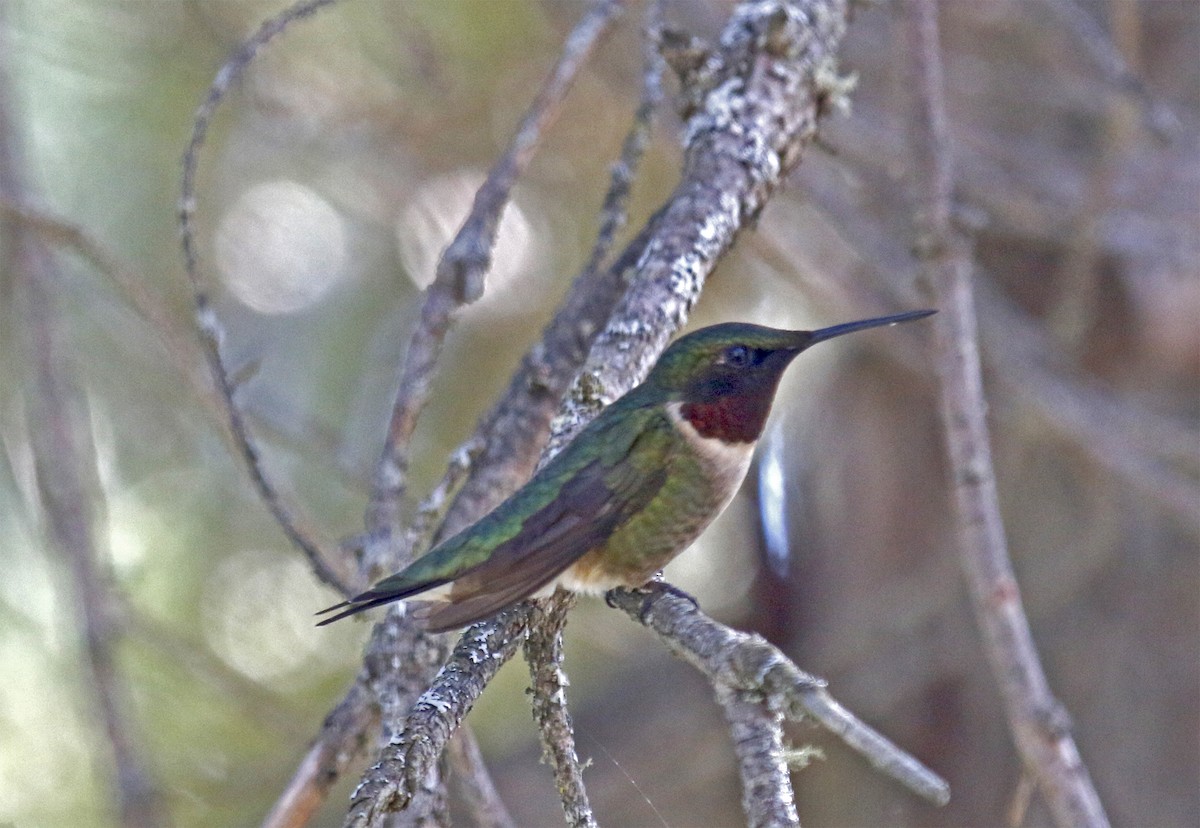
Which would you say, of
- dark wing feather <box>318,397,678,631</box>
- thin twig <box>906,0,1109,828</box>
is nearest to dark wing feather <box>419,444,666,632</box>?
dark wing feather <box>318,397,678,631</box>

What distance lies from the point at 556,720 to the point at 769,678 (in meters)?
0.35

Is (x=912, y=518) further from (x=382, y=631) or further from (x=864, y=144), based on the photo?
(x=382, y=631)

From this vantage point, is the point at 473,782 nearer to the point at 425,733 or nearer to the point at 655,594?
the point at 655,594

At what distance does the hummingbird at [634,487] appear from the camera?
2102 mm

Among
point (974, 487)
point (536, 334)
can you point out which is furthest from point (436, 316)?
point (536, 334)

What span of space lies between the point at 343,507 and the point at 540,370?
266 cm

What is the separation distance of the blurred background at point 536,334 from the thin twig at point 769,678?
7.22 ft

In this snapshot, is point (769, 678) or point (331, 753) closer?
point (769, 678)

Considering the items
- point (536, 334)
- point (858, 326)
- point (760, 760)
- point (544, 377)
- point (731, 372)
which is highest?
point (536, 334)

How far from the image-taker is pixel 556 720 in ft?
5.57

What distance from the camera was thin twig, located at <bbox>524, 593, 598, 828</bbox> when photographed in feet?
5.24

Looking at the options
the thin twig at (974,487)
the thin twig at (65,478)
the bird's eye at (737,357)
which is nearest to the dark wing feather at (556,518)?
the bird's eye at (737,357)

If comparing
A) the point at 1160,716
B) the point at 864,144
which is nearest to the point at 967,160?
the point at 864,144

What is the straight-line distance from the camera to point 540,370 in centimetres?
248
